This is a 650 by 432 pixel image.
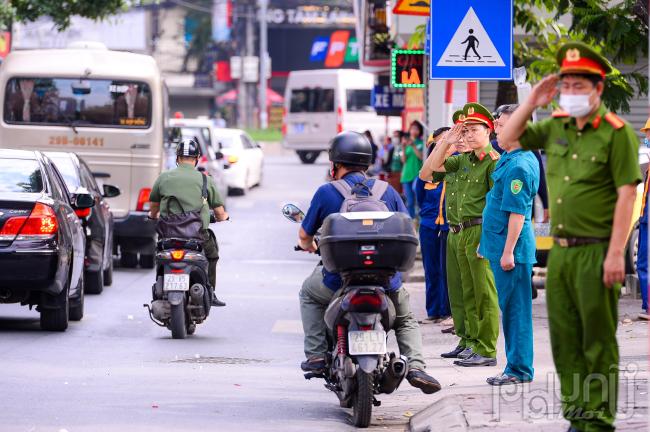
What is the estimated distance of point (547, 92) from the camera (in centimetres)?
715

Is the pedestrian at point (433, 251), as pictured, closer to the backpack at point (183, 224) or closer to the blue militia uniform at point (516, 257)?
the backpack at point (183, 224)

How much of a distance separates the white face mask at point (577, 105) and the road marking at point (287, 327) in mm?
7256

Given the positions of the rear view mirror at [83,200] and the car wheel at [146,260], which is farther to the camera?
the car wheel at [146,260]

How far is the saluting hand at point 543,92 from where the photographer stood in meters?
7.12

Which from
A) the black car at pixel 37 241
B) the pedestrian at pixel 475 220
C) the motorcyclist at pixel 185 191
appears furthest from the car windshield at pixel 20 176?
the pedestrian at pixel 475 220

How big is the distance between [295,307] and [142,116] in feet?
17.8

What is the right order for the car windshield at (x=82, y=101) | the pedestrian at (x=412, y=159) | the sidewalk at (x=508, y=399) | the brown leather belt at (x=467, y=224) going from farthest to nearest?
the pedestrian at (x=412, y=159) < the car windshield at (x=82, y=101) < the brown leather belt at (x=467, y=224) < the sidewalk at (x=508, y=399)

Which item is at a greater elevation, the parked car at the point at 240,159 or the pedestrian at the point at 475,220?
the pedestrian at the point at 475,220

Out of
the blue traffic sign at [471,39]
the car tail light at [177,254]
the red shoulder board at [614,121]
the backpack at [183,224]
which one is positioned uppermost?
the blue traffic sign at [471,39]

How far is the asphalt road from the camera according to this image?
893 cm

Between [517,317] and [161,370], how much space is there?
9.28ft

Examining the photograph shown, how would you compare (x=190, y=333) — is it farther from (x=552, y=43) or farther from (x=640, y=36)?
(x=552, y=43)

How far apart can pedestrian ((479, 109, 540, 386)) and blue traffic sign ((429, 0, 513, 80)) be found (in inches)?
108

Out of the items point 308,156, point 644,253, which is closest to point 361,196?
point 644,253
